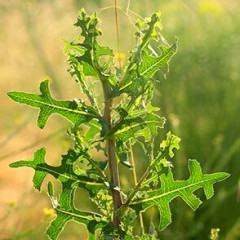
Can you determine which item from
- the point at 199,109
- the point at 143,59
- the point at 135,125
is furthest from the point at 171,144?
the point at 199,109

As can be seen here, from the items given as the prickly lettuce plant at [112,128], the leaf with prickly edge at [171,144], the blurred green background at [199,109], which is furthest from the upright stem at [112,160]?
the blurred green background at [199,109]

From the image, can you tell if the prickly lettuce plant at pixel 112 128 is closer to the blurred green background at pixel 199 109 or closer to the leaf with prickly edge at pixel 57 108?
the leaf with prickly edge at pixel 57 108

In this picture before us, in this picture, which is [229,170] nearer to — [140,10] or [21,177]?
[140,10]

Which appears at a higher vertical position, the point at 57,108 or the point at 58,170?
the point at 57,108

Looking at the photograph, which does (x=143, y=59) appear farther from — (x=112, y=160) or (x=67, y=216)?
(x=67, y=216)

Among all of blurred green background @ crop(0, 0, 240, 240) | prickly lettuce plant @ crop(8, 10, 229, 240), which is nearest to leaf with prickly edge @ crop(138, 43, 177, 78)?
prickly lettuce plant @ crop(8, 10, 229, 240)

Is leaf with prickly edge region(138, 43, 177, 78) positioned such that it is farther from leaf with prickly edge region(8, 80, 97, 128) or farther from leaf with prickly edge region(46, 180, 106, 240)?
leaf with prickly edge region(46, 180, 106, 240)

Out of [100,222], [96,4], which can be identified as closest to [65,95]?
[96,4]

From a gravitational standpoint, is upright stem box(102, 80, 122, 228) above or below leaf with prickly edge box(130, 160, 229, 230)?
above
